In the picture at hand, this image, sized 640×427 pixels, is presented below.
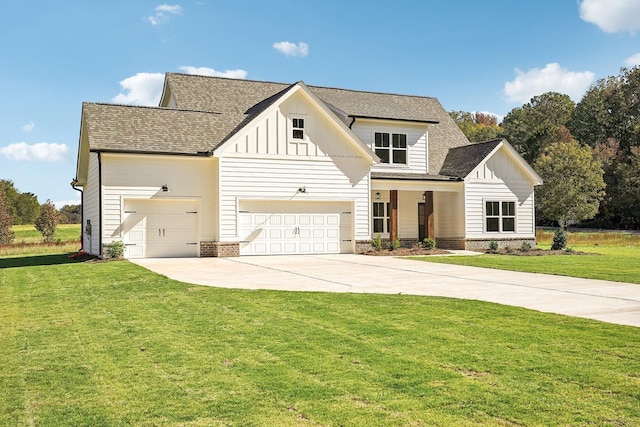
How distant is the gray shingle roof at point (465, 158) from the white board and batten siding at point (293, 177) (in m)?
6.00

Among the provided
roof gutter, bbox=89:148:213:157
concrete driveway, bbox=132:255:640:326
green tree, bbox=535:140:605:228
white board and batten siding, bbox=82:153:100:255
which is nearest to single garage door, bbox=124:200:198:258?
white board and batten siding, bbox=82:153:100:255

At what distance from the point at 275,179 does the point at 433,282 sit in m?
11.0

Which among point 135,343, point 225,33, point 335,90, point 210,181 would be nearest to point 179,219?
point 210,181

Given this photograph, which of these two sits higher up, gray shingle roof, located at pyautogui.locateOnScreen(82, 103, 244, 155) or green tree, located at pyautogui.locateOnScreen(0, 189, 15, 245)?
gray shingle roof, located at pyautogui.locateOnScreen(82, 103, 244, 155)

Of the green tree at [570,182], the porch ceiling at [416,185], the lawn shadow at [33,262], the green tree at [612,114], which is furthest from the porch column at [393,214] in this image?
the green tree at [612,114]

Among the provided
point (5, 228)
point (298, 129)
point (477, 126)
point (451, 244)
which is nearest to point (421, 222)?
point (451, 244)

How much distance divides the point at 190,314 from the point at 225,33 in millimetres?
12749

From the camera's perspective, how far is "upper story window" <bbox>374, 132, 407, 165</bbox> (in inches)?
1091

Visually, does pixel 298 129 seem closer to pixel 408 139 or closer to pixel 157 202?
pixel 157 202

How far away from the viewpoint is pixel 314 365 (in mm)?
6047

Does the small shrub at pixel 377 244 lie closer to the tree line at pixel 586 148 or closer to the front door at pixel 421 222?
the front door at pixel 421 222

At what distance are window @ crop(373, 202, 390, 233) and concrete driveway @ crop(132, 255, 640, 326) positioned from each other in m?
8.95

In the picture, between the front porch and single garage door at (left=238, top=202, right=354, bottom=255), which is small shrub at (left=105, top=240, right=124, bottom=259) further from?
the front porch

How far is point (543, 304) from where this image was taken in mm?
9844
